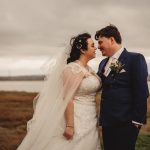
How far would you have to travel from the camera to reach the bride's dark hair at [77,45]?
6.85m

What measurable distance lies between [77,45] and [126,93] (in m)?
1.10

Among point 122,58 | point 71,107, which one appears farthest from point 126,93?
point 71,107

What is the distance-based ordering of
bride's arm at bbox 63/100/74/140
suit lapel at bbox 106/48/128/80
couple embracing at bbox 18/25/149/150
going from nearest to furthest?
couple embracing at bbox 18/25/149/150 < suit lapel at bbox 106/48/128/80 < bride's arm at bbox 63/100/74/140

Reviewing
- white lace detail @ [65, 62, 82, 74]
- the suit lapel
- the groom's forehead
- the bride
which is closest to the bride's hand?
the bride

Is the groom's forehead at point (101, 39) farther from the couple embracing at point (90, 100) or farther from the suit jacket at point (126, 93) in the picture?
the suit jacket at point (126, 93)

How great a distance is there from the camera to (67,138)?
6.77m

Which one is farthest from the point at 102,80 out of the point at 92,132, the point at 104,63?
the point at 92,132

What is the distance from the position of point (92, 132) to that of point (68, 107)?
1.87 feet

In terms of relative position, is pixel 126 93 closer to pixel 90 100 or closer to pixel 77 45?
pixel 90 100

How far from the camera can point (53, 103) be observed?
7.02m

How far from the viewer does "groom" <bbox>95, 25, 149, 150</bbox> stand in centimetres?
620

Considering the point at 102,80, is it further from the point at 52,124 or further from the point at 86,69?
the point at 52,124

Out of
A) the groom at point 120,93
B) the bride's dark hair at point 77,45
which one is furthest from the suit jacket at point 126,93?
the bride's dark hair at point 77,45

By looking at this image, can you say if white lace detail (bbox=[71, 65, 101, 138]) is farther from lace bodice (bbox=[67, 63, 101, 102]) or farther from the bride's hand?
the bride's hand
